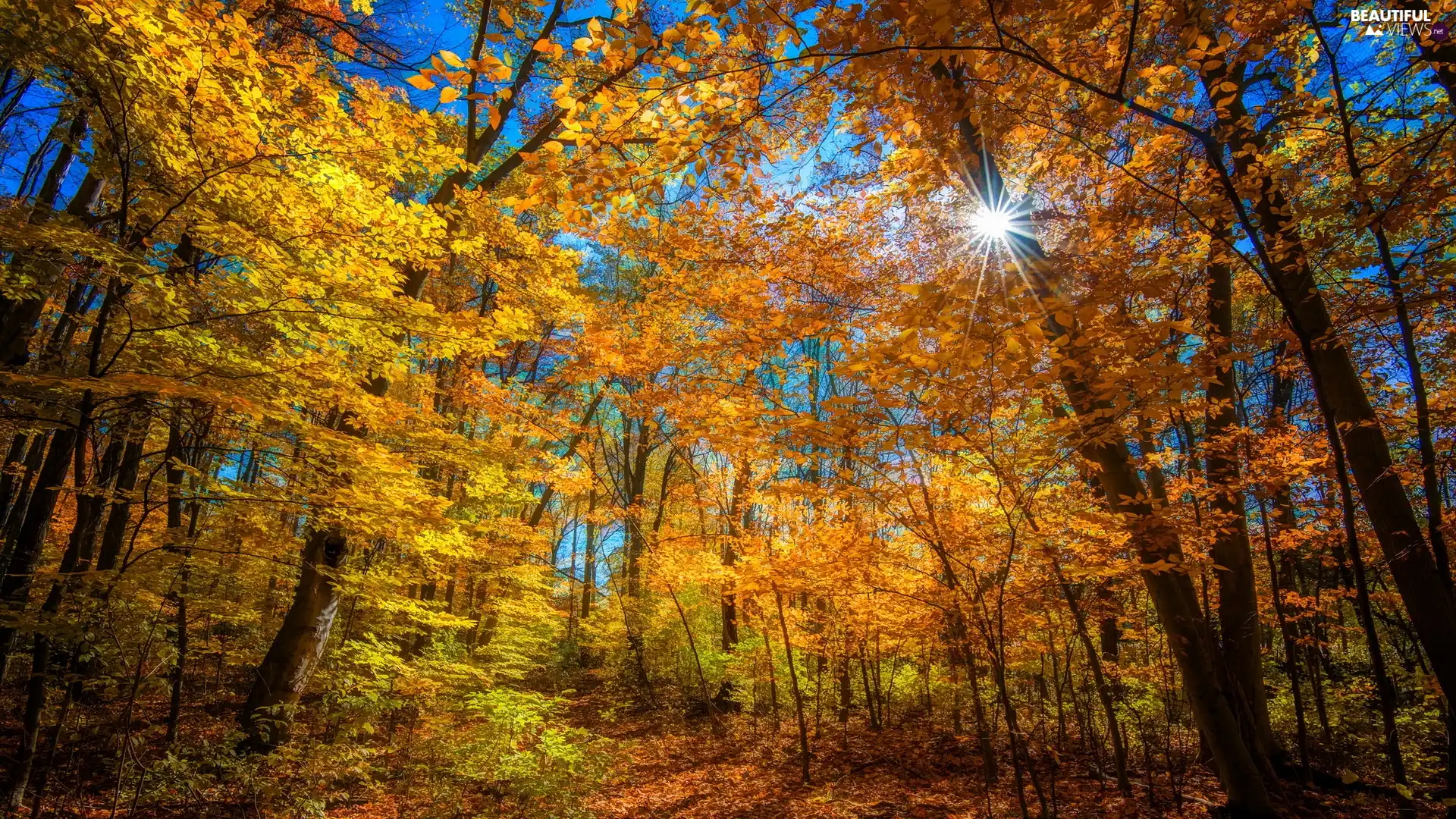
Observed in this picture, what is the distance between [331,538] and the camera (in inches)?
239

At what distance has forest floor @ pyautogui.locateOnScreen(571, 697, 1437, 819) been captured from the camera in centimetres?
584

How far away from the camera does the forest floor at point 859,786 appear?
584cm

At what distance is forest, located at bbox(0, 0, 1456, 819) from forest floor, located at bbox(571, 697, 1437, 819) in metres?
0.09

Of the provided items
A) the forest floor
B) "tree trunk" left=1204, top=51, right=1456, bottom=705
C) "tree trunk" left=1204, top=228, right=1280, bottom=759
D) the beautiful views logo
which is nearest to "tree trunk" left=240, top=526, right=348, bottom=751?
the forest floor

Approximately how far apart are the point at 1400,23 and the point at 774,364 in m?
4.75

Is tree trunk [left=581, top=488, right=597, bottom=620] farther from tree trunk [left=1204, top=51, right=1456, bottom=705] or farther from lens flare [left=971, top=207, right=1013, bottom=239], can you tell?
tree trunk [left=1204, top=51, right=1456, bottom=705]

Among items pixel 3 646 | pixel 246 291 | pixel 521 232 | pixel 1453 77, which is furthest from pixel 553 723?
pixel 1453 77

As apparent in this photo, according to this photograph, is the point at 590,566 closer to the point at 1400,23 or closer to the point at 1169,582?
the point at 1169,582

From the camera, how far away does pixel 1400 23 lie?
3.23 m

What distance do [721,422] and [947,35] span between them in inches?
106

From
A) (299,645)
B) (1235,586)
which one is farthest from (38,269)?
(1235,586)

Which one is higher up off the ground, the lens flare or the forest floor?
the lens flare

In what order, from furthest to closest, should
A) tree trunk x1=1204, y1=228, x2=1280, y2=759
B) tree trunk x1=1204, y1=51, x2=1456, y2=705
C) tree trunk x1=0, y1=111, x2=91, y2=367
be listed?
tree trunk x1=1204, y1=228, x2=1280, y2=759 → tree trunk x1=0, y1=111, x2=91, y2=367 → tree trunk x1=1204, y1=51, x2=1456, y2=705

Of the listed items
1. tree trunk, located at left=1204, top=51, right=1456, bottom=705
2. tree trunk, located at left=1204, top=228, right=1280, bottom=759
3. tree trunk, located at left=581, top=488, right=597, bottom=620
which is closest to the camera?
tree trunk, located at left=1204, top=51, right=1456, bottom=705
